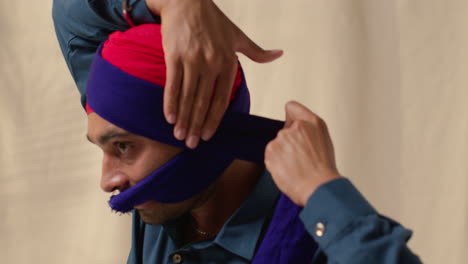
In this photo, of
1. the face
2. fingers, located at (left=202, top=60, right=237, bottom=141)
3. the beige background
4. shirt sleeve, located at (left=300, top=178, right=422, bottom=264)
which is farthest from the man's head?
the beige background

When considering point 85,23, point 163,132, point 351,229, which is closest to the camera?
point 351,229

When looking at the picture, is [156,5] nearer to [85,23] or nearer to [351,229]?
[85,23]

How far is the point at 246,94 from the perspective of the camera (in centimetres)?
129

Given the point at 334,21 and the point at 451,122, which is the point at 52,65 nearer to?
the point at 334,21

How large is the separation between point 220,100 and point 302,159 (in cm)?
19

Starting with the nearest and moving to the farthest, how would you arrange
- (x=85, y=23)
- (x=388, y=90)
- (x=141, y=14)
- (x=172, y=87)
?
(x=172, y=87)
(x=141, y=14)
(x=85, y=23)
(x=388, y=90)

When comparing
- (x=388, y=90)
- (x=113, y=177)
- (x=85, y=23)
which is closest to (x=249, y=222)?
(x=113, y=177)

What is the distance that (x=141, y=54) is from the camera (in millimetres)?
1178

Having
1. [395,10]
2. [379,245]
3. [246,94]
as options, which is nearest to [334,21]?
[395,10]

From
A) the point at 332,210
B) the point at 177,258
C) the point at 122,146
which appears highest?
the point at 332,210

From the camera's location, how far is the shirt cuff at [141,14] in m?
1.28

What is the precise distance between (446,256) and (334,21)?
0.74 meters

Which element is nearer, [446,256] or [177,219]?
[177,219]

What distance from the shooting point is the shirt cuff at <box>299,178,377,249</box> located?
0.98 metres
